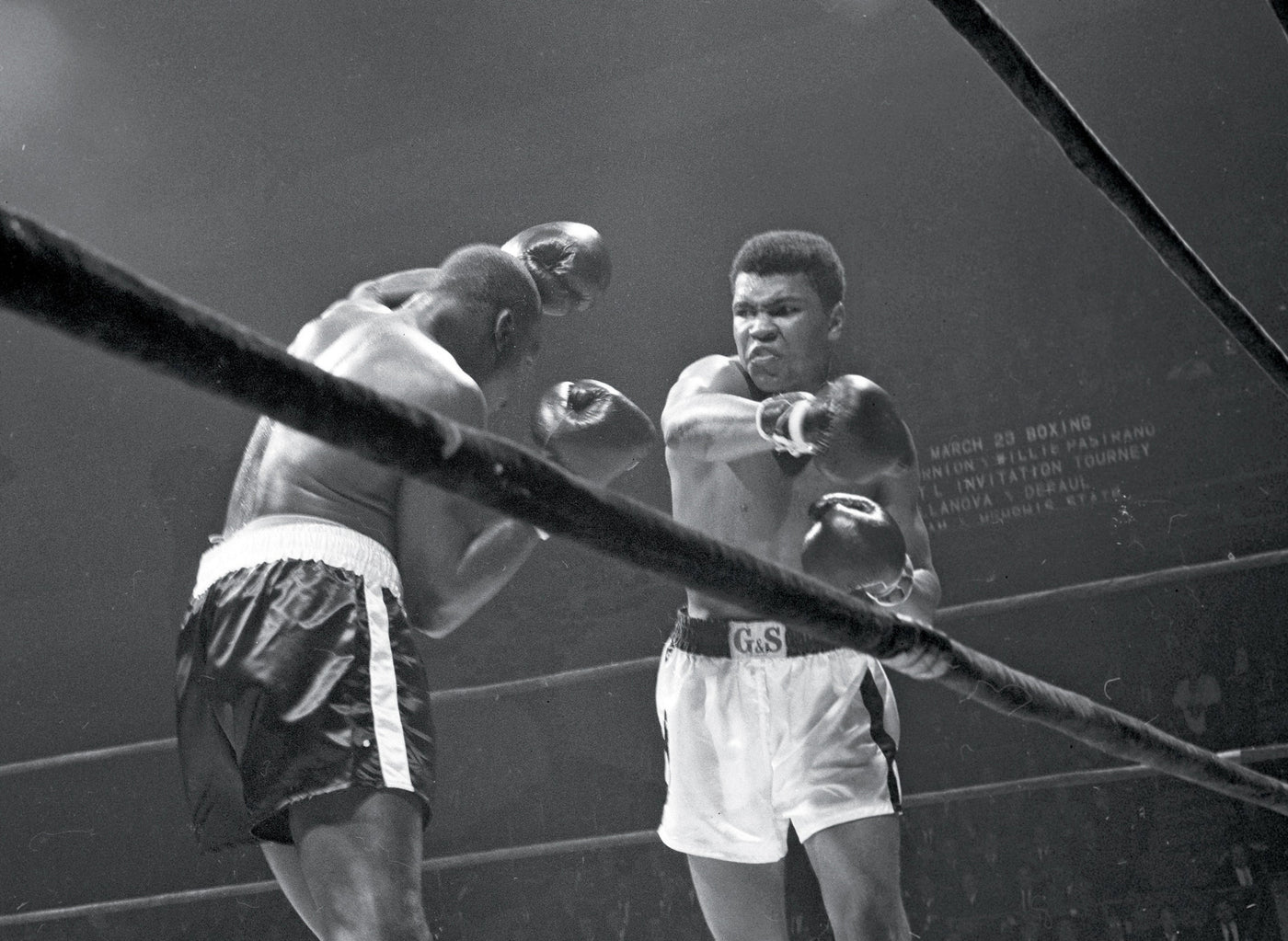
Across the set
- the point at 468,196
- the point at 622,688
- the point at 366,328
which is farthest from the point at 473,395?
the point at 468,196

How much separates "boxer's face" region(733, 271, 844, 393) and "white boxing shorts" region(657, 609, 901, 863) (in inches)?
14.8

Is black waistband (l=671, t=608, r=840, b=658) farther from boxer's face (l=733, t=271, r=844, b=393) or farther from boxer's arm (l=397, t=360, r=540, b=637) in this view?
boxer's arm (l=397, t=360, r=540, b=637)

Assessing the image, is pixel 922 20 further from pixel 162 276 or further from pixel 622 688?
pixel 162 276

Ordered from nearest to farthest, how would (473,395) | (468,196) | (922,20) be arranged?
(473,395) → (922,20) → (468,196)

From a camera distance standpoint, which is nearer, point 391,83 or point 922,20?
point 922,20

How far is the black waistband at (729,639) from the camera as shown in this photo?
175 centimetres

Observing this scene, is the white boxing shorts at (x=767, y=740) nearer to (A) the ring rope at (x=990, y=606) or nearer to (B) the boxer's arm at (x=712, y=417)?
(B) the boxer's arm at (x=712, y=417)

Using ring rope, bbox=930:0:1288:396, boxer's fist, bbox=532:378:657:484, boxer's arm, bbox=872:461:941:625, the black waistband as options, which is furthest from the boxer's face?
ring rope, bbox=930:0:1288:396

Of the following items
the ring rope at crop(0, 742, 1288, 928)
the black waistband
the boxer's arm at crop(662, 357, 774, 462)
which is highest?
the boxer's arm at crop(662, 357, 774, 462)

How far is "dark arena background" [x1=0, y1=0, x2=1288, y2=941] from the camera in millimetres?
2730

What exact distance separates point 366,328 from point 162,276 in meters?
2.61

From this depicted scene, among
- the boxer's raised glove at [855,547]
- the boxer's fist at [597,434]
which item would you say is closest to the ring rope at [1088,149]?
the boxer's raised glove at [855,547]

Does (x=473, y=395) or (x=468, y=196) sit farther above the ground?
(x=468, y=196)

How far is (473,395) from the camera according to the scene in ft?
4.21
